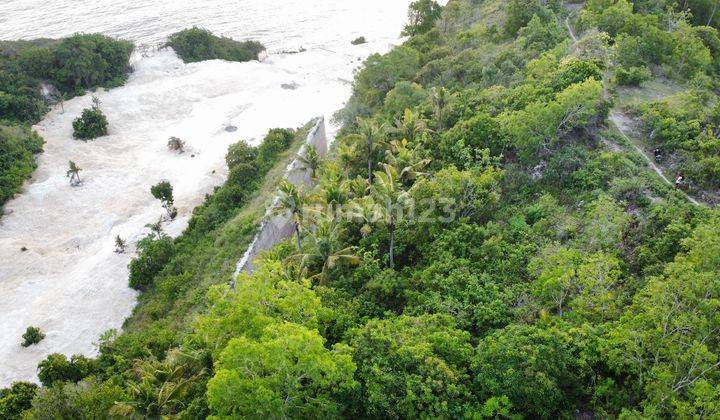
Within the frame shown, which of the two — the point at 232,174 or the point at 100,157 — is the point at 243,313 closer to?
the point at 232,174

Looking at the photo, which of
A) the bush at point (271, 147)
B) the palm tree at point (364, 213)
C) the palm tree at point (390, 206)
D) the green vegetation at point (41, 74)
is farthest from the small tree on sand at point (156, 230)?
the palm tree at point (390, 206)

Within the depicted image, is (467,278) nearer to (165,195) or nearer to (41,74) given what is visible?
(165,195)

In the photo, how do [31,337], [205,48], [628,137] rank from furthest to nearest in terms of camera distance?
[205,48] → [31,337] → [628,137]

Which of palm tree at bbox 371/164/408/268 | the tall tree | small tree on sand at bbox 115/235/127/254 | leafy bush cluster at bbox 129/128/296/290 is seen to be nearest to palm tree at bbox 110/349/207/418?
palm tree at bbox 371/164/408/268

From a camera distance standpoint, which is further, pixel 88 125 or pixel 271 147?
pixel 88 125

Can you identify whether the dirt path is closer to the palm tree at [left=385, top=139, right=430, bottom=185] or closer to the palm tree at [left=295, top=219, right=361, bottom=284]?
the palm tree at [left=385, top=139, right=430, bottom=185]

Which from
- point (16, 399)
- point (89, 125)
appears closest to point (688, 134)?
point (16, 399)

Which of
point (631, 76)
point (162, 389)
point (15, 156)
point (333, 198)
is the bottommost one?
point (162, 389)

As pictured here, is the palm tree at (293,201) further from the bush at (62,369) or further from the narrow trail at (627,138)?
the narrow trail at (627,138)
